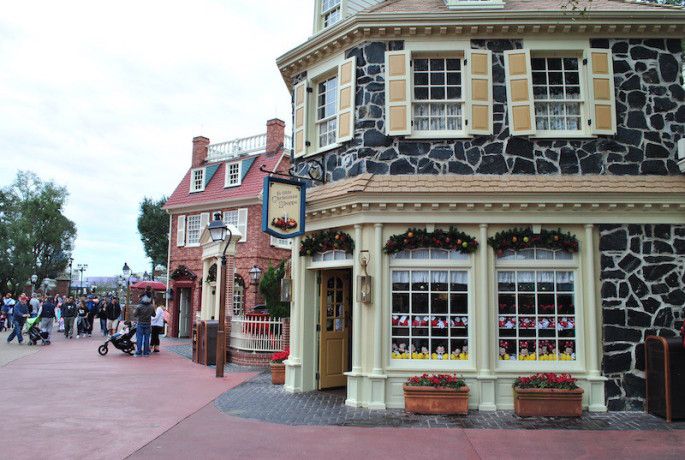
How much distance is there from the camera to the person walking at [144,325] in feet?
54.9

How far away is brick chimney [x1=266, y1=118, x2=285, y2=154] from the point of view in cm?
2539

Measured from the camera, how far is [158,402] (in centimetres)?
991

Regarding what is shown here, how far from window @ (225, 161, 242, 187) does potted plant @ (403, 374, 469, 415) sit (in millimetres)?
18304

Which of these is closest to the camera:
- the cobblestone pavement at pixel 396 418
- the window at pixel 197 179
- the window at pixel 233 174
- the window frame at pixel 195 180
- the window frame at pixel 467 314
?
the cobblestone pavement at pixel 396 418

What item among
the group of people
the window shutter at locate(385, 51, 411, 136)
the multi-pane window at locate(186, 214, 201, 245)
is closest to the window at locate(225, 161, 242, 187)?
the multi-pane window at locate(186, 214, 201, 245)

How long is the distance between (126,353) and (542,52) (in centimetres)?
1429

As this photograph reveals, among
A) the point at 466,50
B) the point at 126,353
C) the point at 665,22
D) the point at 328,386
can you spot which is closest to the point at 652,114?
the point at 665,22

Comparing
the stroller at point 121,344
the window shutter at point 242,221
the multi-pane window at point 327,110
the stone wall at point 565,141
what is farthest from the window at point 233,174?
the stone wall at point 565,141

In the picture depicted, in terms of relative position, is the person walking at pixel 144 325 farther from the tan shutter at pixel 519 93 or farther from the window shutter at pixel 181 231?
the tan shutter at pixel 519 93

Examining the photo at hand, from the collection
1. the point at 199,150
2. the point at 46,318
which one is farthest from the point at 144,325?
the point at 199,150

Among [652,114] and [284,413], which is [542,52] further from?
[284,413]

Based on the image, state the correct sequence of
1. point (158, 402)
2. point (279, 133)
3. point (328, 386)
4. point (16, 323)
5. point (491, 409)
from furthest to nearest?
point (279, 133), point (16, 323), point (328, 386), point (158, 402), point (491, 409)

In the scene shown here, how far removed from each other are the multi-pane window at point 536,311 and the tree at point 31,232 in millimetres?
43270

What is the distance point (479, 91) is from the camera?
10.0 meters
